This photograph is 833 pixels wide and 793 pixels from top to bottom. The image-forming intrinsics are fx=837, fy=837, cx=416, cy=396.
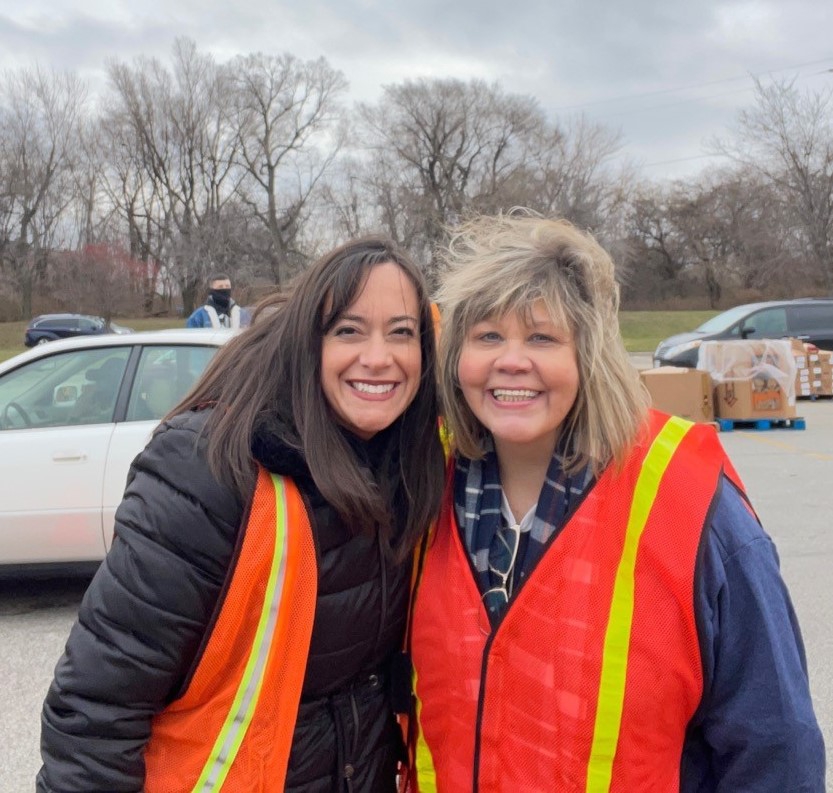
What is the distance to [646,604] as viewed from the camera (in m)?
1.42

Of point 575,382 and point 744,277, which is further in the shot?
point 744,277

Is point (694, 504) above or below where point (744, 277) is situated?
below

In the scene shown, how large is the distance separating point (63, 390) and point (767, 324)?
1386 centimetres

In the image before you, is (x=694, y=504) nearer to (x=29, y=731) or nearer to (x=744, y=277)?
(x=29, y=731)

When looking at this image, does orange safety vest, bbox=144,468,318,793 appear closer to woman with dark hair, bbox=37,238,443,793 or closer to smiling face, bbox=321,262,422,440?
woman with dark hair, bbox=37,238,443,793

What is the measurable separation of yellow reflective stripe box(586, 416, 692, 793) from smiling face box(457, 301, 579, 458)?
26 cm

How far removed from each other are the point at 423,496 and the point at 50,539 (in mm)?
3473

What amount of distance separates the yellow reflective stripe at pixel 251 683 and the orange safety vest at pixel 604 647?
1.16 feet

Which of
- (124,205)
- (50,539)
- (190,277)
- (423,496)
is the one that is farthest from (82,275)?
(423,496)

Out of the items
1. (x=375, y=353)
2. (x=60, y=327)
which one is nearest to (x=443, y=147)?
(x=60, y=327)

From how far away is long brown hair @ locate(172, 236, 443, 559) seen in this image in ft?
5.17

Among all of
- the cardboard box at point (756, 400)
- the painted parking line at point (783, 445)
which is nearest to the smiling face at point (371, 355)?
the painted parking line at point (783, 445)

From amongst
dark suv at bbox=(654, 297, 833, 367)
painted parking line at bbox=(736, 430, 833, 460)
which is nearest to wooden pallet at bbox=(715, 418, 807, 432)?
painted parking line at bbox=(736, 430, 833, 460)

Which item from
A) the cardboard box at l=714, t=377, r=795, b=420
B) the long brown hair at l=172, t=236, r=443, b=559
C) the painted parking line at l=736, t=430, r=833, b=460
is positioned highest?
the long brown hair at l=172, t=236, r=443, b=559
